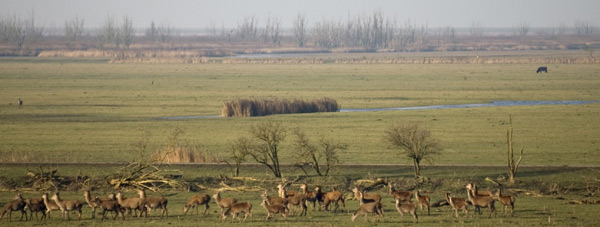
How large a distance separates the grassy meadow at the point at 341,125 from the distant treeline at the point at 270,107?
75.5 inches

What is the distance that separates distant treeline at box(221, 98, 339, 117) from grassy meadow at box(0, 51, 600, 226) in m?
1.92

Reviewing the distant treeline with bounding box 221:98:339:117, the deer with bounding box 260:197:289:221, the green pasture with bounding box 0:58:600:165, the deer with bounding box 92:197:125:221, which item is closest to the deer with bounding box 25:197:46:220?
the deer with bounding box 92:197:125:221

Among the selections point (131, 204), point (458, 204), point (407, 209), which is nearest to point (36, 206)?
point (131, 204)

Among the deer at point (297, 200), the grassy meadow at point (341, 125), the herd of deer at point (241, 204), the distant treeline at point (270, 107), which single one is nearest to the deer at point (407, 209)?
the herd of deer at point (241, 204)

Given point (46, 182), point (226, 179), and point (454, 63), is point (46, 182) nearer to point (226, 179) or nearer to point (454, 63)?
point (226, 179)

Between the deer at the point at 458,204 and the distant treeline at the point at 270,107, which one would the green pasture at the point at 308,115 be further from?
the deer at the point at 458,204

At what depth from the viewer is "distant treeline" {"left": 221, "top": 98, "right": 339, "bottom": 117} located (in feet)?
173

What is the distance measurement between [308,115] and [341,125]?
5697 mm

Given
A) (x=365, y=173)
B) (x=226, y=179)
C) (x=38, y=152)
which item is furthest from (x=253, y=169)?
(x=38, y=152)

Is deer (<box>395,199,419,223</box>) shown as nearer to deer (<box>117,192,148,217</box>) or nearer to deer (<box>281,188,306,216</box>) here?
deer (<box>281,188,306,216</box>)

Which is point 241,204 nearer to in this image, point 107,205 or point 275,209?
point 275,209

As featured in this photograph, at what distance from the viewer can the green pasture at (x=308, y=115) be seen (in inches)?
1467

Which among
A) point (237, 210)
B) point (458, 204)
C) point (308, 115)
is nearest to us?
point (237, 210)

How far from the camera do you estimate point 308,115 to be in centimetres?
5228
